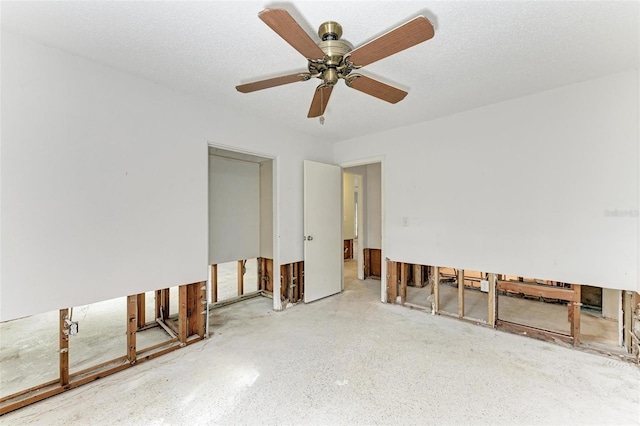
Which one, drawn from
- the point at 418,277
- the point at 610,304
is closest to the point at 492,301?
the point at 610,304

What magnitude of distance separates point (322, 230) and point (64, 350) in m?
2.96

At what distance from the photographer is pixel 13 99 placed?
5.78ft

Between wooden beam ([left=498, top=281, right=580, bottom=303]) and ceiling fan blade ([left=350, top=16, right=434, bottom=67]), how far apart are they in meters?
2.81

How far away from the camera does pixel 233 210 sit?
4.03 meters

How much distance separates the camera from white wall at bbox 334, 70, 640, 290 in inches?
92.3

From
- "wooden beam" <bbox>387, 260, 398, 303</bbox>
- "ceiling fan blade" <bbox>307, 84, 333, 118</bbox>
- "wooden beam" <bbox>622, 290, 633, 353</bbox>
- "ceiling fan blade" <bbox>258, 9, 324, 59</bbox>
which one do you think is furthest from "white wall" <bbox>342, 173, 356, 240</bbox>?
"ceiling fan blade" <bbox>258, 9, 324, 59</bbox>

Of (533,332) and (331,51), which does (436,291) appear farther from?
(331,51)

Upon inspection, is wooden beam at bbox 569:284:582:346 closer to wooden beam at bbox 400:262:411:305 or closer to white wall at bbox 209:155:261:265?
wooden beam at bbox 400:262:411:305

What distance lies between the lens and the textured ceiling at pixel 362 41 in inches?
61.2

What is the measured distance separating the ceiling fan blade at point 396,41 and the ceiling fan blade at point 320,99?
345 mm

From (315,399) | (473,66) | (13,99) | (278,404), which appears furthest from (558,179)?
(13,99)

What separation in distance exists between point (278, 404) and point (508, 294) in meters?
3.82

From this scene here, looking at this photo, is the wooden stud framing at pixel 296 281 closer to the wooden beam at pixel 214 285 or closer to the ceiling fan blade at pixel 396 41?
the wooden beam at pixel 214 285

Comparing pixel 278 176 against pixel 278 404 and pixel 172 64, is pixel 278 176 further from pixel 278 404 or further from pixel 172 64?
pixel 278 404
